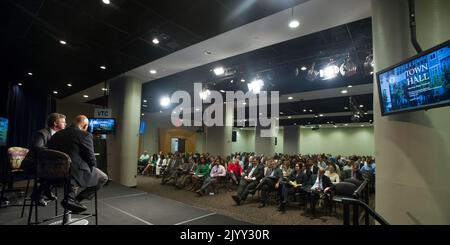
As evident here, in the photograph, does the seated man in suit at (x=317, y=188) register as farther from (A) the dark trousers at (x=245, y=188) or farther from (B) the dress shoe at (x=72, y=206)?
(B) the dress shoe at (x=72, y=206)

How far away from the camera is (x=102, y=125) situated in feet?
24.0

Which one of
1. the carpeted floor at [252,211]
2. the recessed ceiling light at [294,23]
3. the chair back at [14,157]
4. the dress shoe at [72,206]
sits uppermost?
the recessed ceiling light at [294,23]

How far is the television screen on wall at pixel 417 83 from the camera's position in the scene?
198 cm

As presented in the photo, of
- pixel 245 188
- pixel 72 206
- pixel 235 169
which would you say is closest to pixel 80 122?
pixel 72 206

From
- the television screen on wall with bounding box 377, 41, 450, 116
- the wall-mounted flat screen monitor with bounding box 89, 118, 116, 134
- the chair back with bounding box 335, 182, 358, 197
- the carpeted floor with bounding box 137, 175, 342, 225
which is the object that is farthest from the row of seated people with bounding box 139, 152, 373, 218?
the television screen on wall with bounding box 377, 41, 450, 116

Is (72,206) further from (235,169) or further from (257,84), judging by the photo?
(235,169)

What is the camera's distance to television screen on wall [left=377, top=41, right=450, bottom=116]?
1.98 m

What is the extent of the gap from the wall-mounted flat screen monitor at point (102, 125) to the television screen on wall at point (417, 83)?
7185 millimetres

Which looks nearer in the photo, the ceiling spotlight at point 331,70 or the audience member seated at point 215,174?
the ceiling spotlight at point 331,70

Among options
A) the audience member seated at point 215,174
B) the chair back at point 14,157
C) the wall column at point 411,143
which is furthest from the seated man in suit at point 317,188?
the chair back at point 14,157

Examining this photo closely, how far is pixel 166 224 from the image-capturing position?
12.8ft

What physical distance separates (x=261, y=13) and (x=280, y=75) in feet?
12.1
